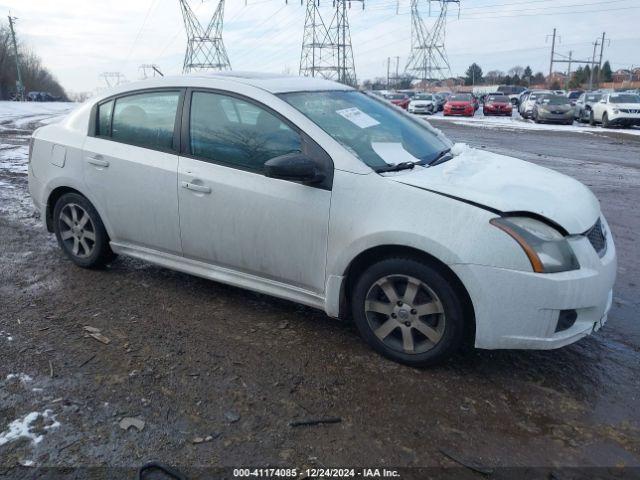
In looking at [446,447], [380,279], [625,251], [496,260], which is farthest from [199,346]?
[625,251]

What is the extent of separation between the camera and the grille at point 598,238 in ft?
10.6

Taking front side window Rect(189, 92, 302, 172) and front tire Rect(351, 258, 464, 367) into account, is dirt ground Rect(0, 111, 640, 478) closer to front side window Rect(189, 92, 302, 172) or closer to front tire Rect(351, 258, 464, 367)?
front tire Rect(351, 258, 464, 367)

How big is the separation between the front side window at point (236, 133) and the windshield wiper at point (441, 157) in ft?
3.09

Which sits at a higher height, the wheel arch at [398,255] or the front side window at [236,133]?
the front side window at [236,133]

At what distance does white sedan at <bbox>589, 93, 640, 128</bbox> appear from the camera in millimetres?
24016

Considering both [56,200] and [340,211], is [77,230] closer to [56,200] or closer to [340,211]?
[56,200]

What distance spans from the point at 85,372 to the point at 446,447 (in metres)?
2.09

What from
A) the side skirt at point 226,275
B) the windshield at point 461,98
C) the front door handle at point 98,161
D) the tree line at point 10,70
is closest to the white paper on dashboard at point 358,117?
the side skirt at point 226,275

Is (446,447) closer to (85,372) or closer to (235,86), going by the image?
(85,372)

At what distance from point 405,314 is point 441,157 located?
131 centimetres

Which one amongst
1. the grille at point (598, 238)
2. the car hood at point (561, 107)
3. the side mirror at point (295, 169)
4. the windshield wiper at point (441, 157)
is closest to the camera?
the grille at point (598, 238)

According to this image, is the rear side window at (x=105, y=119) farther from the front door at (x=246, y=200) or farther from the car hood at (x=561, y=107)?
the car hood at (x=561, y=107)

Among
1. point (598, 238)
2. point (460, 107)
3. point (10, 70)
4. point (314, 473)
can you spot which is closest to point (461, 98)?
point (460, 107)

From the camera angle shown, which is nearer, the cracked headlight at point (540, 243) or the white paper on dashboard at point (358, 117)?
the cracked headlight at point (540, 243)
